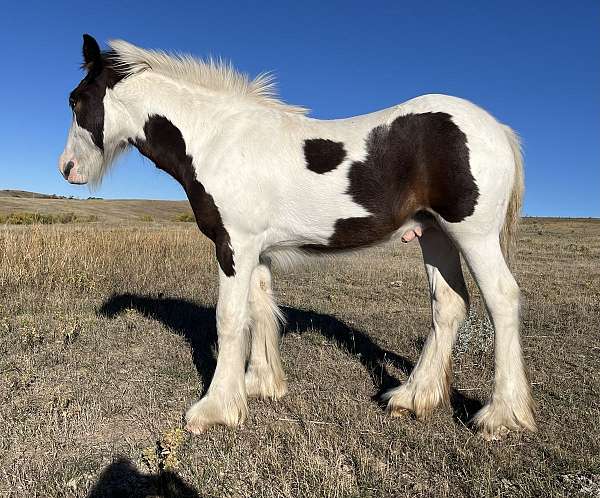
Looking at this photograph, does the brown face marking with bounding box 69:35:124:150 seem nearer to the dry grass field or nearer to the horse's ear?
the horse's ear

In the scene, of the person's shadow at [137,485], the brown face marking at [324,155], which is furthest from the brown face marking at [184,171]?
the person's shadow at [137,485]

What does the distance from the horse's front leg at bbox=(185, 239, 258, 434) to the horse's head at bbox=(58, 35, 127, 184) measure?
169cm

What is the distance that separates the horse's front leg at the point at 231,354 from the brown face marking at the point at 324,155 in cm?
79

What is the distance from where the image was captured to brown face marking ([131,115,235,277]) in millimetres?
3541

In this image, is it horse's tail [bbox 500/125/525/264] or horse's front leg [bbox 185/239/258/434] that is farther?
horse's tail [bbox 500/125/525/264]

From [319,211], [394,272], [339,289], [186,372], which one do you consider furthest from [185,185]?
[394,272]

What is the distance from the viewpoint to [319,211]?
3488 millimetres

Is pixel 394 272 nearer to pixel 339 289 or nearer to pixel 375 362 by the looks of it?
pixel 339 289

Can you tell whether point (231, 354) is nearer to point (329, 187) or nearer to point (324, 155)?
point (329, 187)

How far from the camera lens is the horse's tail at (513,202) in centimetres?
368

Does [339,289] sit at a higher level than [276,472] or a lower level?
higher

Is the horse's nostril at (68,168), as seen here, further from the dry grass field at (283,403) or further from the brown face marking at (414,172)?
the brown face marking at (414,172)

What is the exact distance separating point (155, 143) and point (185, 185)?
0.51m

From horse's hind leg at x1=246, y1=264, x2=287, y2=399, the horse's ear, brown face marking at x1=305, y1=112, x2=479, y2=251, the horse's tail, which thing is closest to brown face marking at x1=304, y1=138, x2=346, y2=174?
brown face marking at x1=305, y1=112, x2=479, y2=251
